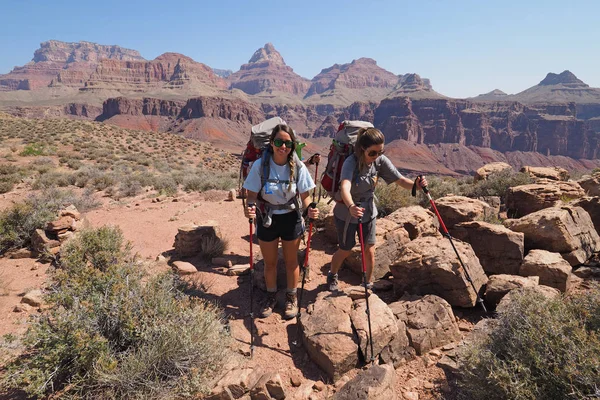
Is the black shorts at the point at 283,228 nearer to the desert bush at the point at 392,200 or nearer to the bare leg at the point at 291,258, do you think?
the bare leg at the point at 291,258

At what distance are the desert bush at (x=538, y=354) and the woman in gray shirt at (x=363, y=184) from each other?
5.22 feet

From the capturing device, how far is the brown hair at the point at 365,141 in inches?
133

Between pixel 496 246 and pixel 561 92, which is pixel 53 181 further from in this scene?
pixel 561 92

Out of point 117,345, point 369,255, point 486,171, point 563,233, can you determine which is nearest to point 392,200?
point 563,233

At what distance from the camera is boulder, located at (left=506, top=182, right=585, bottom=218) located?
6395 millimetres

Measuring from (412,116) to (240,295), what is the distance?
432 ft

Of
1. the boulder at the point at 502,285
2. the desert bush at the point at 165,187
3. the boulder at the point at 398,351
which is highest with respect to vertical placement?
the desert bush at the point at 165,187

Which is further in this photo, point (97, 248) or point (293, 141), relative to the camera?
point (97, 248)

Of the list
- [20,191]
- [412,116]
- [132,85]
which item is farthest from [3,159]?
[132,85]

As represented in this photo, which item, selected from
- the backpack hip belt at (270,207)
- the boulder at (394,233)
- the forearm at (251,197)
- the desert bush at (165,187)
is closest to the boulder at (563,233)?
the boulder at (394,233)

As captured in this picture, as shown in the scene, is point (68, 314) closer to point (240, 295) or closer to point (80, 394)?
point (80, 394)

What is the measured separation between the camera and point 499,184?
9102 mm

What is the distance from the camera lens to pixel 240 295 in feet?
14.9

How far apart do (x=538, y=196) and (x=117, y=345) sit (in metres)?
7.70
